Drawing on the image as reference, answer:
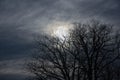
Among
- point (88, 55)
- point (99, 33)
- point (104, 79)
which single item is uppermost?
point (99, 33)

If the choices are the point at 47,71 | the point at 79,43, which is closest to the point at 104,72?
the point at 79,43

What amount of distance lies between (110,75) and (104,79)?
3.89 ft

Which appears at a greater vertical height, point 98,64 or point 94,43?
point 94,43

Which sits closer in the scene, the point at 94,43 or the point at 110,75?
the point at 94,43

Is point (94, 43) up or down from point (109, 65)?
up

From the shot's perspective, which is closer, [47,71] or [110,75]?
[47,71]

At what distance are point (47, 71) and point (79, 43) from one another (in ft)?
21.4

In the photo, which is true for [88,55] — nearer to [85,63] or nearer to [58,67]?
[85,63]

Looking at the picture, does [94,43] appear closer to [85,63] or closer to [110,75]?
[85,63]

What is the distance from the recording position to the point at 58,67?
34844 millimetres

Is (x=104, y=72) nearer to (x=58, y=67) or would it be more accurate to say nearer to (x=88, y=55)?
(x=88, y=55)

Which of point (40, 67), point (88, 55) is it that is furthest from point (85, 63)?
point (40, 67)

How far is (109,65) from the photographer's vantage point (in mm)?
35281

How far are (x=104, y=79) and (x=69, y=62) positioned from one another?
7.00 meters
